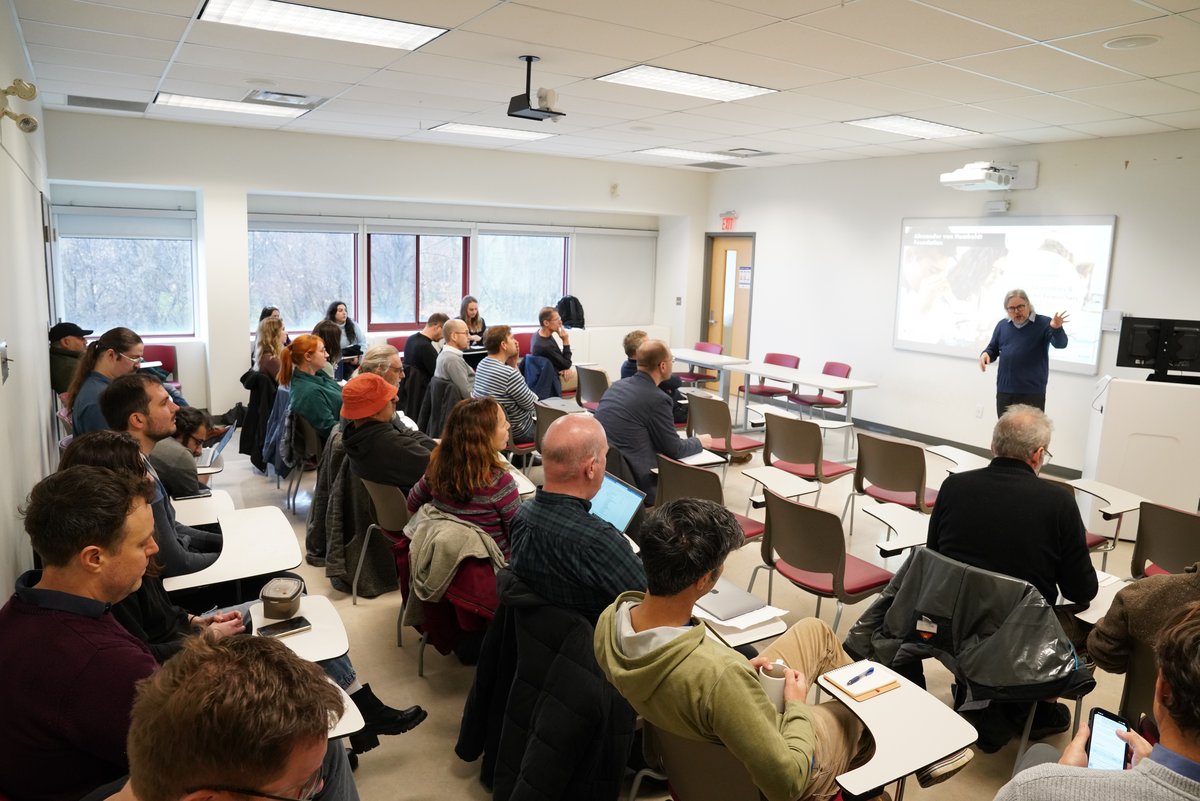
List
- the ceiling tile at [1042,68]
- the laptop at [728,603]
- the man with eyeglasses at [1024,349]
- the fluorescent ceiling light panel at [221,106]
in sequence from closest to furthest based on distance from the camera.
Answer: the laptop at [728,603] < the ceiling tile at [1042,68] < the fluorescent ceiling light panel at [221,106] < the man with eyeglasses at [1024,349]

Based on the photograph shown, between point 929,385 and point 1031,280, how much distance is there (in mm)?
1440

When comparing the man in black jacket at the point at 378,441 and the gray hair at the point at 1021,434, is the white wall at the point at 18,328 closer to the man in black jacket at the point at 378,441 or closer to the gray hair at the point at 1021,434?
the man in black jacket at the point at 378,441

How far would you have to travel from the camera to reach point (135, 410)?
299 cm

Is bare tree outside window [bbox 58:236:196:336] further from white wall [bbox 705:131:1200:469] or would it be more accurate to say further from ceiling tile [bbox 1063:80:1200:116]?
ceiling tile [bbox 1063:80:1200:116]

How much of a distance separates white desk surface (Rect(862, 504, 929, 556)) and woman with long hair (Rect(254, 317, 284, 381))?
4388 millimetres

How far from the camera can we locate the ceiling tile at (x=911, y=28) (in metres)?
3.49

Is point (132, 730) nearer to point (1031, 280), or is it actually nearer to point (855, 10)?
point (855, 10)

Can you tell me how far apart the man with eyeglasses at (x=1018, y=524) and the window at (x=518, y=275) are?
26.2 ft

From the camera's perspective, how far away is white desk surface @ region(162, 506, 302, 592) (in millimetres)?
2568

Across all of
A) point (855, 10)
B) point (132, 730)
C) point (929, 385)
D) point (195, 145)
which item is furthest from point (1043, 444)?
point (195, 145)

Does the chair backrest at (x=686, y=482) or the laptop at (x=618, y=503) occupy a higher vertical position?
the laptop at (x=618, y=503)

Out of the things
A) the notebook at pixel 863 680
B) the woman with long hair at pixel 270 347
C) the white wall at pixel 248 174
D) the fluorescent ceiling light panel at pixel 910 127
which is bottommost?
the notebook at pixel 863 680

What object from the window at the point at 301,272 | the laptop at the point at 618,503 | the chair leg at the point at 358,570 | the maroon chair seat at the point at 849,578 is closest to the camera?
the laptop at the point at 618,503

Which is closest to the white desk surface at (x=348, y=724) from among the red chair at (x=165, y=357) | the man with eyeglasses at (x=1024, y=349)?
the man with eyeglasses at (x=1024, y=349)
